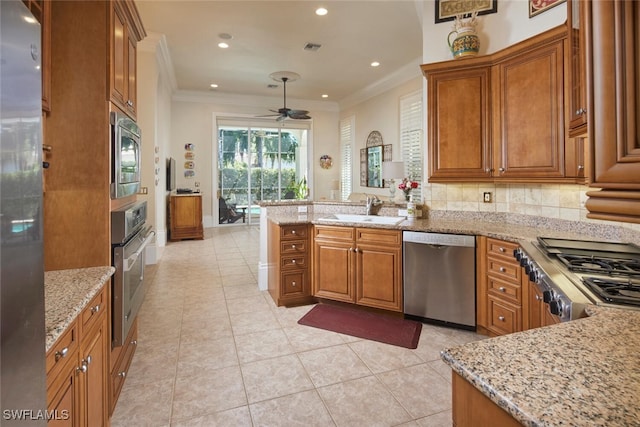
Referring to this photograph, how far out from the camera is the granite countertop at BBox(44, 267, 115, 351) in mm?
1060

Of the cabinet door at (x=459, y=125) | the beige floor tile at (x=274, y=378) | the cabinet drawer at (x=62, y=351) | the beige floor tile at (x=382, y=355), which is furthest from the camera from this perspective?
the cabinet door at (x=459, y=125)

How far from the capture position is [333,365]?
7.85 ft

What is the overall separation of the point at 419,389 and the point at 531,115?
2137 mm

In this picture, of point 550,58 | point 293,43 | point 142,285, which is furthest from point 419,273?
point 293,43

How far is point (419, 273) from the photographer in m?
2.96

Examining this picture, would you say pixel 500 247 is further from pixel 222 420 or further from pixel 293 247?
pixel 222 420

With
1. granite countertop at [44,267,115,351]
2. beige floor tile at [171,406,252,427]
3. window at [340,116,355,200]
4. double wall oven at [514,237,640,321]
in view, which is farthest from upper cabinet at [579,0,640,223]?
window at [340,116,355,200]

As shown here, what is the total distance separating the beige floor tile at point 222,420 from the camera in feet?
5.96

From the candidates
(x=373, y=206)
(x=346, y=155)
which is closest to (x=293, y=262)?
(x=373, y=206)

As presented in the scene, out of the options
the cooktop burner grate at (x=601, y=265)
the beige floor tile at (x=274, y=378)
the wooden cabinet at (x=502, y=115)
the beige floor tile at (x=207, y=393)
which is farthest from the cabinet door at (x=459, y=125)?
the beige floor tile at (x=207, y=393)

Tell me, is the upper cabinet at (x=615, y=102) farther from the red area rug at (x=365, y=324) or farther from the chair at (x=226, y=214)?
the chair at (x=226, y=214)

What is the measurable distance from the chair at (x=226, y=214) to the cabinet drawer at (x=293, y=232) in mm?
5658

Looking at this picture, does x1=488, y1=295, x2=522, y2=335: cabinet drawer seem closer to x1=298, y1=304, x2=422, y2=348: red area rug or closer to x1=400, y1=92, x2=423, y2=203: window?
x1=298, y1=304, x2=422, y2=348: red area rug

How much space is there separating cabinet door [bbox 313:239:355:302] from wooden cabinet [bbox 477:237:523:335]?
43.3 inches
